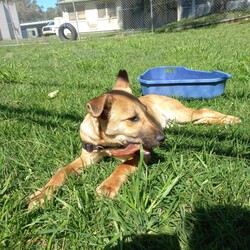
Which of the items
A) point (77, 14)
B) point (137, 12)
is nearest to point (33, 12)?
point (77, 14)

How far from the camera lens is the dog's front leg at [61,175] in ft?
6.81

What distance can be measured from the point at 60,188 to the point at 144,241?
0.84 metres

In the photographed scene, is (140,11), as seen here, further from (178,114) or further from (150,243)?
(150,243)

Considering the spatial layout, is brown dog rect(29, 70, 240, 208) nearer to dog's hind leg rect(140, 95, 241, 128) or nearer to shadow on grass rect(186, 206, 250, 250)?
shadow on grass rect(186, 206, 250, 250)

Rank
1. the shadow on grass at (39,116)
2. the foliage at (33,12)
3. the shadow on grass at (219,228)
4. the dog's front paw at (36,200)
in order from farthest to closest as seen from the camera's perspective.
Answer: the foliage at (33,12)
the shadow on grass at (39,116)
the dog's front paw at (36,200)
the shadow on grass at (219,228)

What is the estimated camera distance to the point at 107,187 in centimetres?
212

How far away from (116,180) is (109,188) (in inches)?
4.3

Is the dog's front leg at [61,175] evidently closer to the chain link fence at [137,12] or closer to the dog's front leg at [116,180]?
the dog's front leg at [116,180]

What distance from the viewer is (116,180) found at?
7.22 ft

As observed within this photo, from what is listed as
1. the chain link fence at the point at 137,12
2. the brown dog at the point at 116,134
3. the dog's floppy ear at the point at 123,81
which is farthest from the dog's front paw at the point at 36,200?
the chain link fence at the point at 137,12

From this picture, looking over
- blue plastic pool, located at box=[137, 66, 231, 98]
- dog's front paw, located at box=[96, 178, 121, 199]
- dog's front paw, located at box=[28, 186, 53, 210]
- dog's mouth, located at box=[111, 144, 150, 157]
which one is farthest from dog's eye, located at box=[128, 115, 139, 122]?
blue plastic pool, located at box=[137, 66, 231, 98]

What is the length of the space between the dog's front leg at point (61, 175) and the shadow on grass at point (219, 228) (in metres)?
1.07

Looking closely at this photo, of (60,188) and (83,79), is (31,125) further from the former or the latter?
(83,79)

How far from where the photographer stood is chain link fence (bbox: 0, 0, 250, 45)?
21517 millimetres
